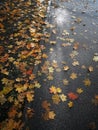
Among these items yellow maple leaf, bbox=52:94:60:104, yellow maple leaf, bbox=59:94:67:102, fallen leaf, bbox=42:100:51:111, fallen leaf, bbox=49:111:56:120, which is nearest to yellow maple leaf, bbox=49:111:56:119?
fallen leaf, bbox=49:111:56:120

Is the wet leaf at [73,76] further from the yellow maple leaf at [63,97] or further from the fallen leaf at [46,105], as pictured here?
the fallen leaf at [46,105]

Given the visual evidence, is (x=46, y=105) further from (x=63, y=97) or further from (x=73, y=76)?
(x=73, y=76)

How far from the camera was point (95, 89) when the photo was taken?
529 cm

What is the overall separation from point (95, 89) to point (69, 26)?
352 centimetres

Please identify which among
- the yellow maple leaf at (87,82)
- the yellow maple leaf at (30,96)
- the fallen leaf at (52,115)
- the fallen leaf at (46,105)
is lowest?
the yellow maple leaf at (87,82)

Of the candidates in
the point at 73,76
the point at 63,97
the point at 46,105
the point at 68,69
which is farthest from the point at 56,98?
the point at 68,69

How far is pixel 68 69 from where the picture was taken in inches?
230

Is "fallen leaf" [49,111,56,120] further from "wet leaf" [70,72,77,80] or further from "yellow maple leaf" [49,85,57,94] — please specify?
"wet leaf" [70,72,77,80]

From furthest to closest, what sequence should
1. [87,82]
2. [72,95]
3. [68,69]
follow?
[68,69] < [87,82] < [72,95]

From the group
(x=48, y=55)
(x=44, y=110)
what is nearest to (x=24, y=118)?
(x=44, y=110)

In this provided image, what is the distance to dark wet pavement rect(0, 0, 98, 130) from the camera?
4.45m

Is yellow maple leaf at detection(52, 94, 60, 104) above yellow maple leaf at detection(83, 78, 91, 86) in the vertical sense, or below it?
above

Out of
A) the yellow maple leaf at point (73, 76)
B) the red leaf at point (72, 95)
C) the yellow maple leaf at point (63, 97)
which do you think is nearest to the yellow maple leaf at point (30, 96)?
the yellow maple leaf at point (63, 97)

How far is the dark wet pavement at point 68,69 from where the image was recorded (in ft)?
14.6
